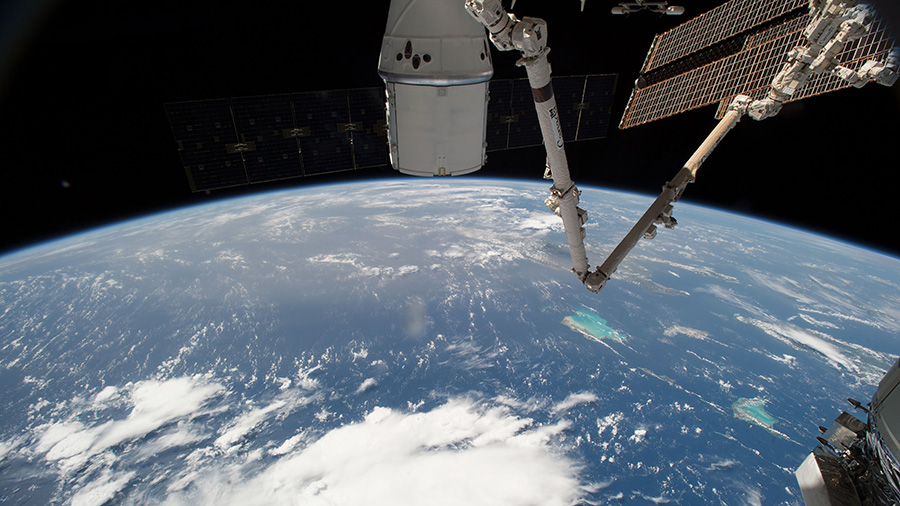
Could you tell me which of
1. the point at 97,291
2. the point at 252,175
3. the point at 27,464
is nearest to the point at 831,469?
the point at 252,175

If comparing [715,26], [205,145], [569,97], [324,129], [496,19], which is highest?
[715,26]

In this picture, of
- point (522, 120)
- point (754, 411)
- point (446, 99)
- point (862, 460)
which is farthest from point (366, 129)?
point (754, 411)

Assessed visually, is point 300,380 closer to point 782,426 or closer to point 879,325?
point 782,426

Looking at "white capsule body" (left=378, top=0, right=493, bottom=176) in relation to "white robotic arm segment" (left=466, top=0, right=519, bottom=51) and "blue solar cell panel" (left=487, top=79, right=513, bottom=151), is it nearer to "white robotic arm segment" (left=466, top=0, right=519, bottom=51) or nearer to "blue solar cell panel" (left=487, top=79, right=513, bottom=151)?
"white robotic arm segment" (left=466, top=0, right=519, bottom=51)

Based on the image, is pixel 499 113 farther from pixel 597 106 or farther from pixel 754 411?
pixel 754 411

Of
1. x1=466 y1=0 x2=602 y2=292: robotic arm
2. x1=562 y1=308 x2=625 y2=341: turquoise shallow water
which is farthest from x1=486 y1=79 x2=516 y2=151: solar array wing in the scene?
x1=562 y1=308 x2=625 y2=341: turquoise shallow water

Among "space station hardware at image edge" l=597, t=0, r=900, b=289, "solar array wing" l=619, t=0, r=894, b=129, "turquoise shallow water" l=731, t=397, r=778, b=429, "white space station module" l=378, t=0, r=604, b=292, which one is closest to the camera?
"space station hardware at image edge" l=597, t=0, r=900, b=289
